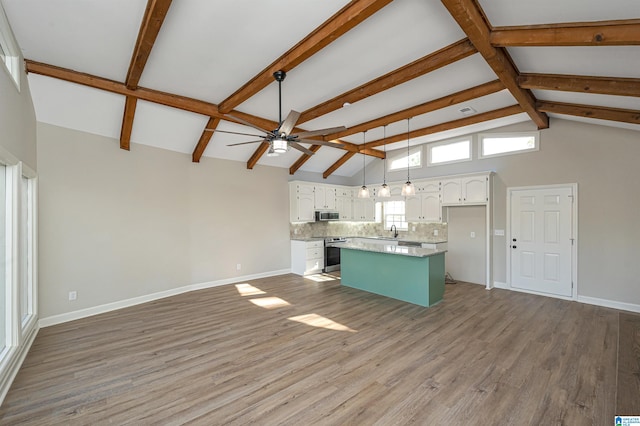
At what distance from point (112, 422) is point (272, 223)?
5.21 metres

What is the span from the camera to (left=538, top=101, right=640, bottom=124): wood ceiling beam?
3.85 m

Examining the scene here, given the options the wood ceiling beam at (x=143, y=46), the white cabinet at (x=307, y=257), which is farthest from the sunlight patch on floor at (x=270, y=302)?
the wood ceiling beam at (x=143, y=46)

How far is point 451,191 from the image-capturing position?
6.26 m

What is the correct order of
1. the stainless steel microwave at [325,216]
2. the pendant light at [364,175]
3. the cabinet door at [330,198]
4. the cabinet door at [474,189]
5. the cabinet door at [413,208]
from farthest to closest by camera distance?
the cabinet door at [330,198], the stainless steel microwave at [325,216], the cabinet door at [413,208], the cabinet door at [474,189], the pendant light at [364,175]

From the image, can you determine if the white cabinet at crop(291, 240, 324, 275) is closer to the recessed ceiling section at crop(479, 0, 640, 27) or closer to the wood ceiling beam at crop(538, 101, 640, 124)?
the wood ceiling beam at crop(538, 101, 640, 124)

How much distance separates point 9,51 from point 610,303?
8.61 m

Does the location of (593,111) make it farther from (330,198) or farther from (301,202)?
(301,202)

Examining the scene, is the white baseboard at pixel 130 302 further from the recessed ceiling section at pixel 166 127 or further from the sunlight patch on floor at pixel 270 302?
the recessed ceiling section at pixel 166 127

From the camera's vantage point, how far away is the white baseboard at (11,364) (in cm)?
243

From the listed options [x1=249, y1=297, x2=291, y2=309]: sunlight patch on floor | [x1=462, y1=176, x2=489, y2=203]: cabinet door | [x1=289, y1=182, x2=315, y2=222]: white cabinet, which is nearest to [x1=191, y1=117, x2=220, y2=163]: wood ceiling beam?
[x1=289, y1=182, x2=315, y2=222]: white cabinet

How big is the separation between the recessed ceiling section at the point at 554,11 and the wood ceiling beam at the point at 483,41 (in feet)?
0.39

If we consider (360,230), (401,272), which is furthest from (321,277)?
(401,272)

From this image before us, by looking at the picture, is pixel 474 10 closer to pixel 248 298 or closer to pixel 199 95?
pixel 199 95


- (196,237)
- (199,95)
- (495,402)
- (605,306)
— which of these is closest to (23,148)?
(199,95)
